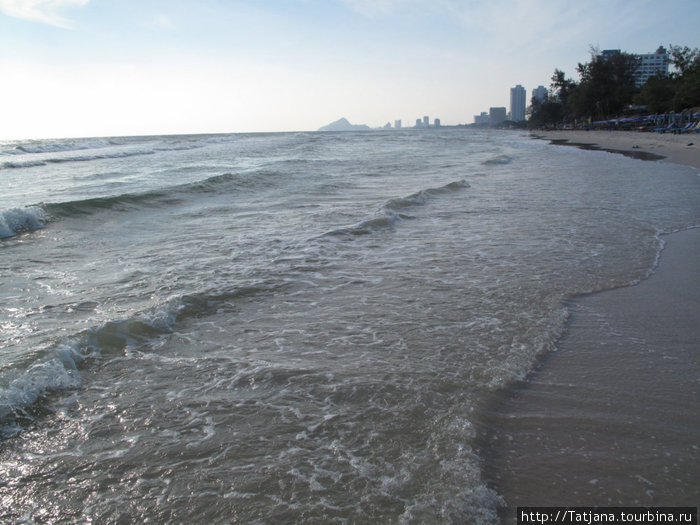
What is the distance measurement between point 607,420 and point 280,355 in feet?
8.87

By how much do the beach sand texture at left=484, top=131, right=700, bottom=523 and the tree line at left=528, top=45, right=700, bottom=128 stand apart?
63.8 metres

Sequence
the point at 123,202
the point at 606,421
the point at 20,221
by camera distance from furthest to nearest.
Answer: the point at 123,202
the point at 20,221
the point at 606,421

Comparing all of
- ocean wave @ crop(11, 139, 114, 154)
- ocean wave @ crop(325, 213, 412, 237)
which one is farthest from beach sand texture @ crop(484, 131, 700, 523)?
ocean wave @ crop(11, 139, 114, 154)

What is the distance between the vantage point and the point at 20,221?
1091 centimetres

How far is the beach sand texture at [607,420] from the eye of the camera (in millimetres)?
2447

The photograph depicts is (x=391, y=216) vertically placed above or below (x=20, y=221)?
below

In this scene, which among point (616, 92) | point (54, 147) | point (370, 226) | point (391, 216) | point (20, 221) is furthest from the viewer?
point (616, 92)

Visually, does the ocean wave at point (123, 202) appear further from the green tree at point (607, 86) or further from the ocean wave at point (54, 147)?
the green tree at point (607, 86)

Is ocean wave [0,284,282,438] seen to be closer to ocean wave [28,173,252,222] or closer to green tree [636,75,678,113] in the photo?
ocean wave [28,173,252,222]

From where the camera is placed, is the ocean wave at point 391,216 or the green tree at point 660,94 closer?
the ocean wave at point 391,216

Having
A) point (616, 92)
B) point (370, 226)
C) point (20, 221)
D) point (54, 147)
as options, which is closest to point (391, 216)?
point (370, 226)

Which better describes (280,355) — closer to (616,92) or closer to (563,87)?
(616,92)

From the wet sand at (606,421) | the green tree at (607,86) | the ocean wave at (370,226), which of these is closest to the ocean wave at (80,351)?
the wet sand at (606,421)

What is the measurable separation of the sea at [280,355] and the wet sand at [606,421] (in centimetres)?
17
